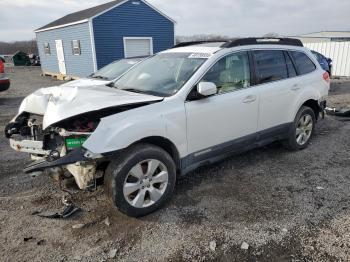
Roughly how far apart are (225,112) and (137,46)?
15349 millimetres

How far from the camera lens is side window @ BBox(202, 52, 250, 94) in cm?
396

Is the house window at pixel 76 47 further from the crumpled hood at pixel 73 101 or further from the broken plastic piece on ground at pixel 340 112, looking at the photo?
the crumpled hood at pixel 73 101

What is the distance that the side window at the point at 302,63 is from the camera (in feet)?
17.0

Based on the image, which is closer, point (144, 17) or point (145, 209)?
point (145, 209)

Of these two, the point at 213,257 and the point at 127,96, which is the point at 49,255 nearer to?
the point at 213,257

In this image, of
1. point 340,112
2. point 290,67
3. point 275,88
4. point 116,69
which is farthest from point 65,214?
point 340,112

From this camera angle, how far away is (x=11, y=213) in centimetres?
363

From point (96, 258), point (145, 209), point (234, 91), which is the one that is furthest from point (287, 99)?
point (96, 258)

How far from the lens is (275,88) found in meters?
4.64

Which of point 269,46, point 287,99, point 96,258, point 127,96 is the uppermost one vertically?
point 269,46

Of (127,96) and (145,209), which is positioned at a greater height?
(127,96)

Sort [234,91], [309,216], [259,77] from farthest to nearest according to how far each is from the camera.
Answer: [259,77] → [234,91] → [309,216]

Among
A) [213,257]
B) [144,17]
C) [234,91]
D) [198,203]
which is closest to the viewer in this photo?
[213,257]

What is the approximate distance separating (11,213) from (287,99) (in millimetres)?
4184
